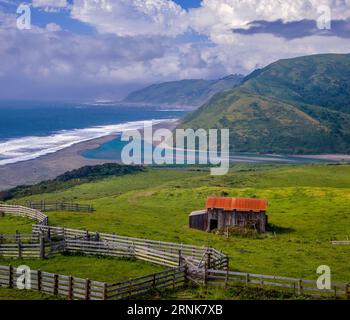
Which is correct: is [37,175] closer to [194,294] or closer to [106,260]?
[106,260]

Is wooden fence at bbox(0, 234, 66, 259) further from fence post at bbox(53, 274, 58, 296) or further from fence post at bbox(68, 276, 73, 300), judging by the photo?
fence post at bbox(68, 276, 73, 300)

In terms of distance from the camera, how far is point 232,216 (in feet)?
198

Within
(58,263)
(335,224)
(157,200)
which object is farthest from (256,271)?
(157,200)

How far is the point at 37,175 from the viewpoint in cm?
14662

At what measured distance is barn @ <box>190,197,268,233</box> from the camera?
60031 mm

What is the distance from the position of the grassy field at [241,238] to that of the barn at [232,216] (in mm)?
2167

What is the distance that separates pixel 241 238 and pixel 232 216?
4.85 meters

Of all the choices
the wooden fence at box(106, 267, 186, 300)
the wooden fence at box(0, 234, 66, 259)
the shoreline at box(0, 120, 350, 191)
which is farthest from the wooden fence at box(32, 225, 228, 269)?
the shoreline at box(0, 120, 350, 191)

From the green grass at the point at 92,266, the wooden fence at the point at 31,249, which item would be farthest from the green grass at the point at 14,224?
the green grass at the point at 92,266

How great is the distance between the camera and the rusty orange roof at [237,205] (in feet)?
198

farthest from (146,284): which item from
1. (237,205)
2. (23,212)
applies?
(237,205)

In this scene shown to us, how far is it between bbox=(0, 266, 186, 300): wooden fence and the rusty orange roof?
30.8 m

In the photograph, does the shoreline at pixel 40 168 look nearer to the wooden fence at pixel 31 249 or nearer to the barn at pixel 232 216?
the barn at pixel 232 216
